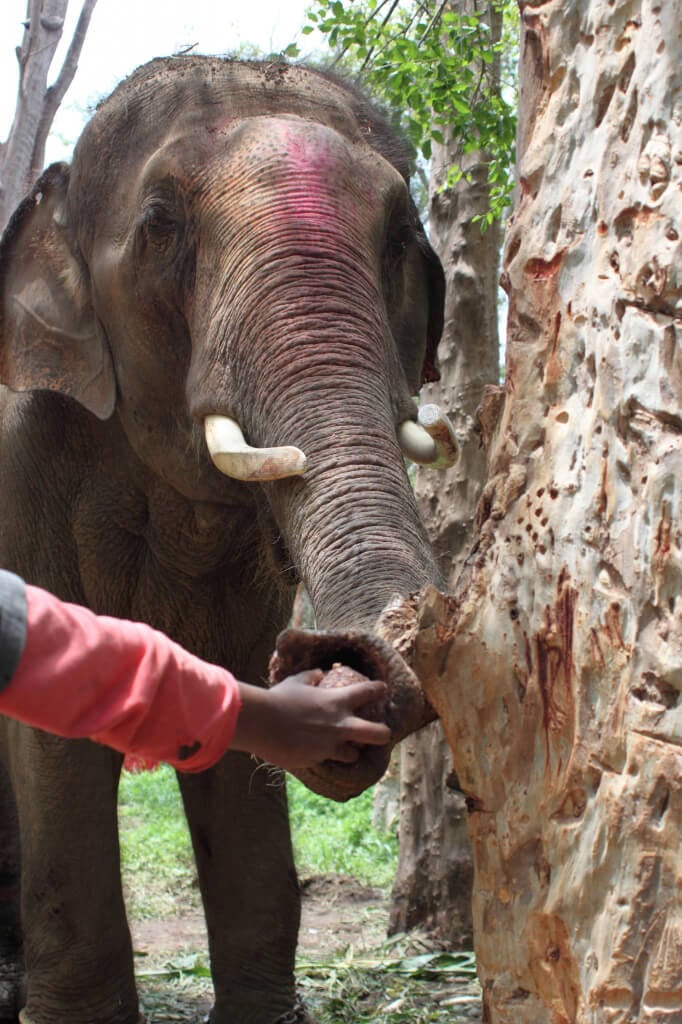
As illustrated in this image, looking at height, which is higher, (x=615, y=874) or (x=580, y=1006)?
(x=615, y=874)

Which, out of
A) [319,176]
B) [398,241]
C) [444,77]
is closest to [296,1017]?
[398,241]

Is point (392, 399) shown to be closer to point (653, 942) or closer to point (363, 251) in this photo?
point (363, 251)

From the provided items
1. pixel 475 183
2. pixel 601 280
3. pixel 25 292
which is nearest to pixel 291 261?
pixel 25 292

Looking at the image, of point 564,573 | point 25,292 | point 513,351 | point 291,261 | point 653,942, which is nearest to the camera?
point 653,942

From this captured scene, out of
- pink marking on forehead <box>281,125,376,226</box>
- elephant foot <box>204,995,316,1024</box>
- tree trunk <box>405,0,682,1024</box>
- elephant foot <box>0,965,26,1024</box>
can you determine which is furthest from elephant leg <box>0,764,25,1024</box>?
tree trunk <box>405,0,682,1024</box>

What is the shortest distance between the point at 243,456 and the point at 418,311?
142 centimetres

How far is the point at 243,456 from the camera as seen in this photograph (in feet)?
11.8

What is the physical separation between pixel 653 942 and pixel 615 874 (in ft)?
0.38

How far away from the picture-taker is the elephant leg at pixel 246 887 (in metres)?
5.02

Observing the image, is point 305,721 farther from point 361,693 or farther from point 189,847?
point 189,847

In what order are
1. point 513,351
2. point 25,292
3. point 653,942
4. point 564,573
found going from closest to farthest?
point 653,942, point 564,573, point 513,351, point 25,292

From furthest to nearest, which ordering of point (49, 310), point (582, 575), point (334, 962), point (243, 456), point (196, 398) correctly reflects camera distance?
point (334, 962) → point (49, 310) → point (196, 398) → point (243, 456) → point (582, 575)

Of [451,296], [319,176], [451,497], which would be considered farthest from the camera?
[451,296]

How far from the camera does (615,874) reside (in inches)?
88.0
